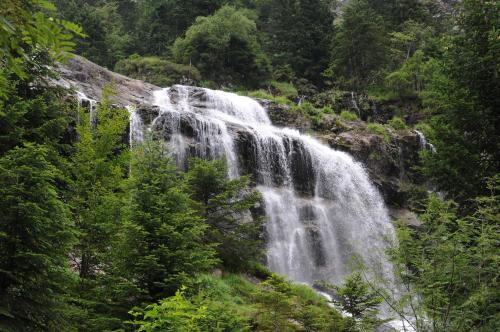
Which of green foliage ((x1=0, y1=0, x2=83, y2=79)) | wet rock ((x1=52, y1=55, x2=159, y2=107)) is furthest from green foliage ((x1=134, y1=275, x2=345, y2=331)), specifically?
wet rock ((x1=52, y1=55, x2=159, y2=107))

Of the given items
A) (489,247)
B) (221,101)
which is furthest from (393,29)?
(489,247)

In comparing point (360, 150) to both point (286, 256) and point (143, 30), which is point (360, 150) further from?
point (143, 30)

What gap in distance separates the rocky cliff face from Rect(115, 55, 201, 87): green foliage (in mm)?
6425

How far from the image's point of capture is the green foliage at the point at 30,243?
6406 millimetres

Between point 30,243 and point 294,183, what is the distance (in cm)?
1907

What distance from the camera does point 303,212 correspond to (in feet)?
76.7

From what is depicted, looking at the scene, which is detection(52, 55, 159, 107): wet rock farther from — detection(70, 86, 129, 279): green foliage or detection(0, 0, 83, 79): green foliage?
detection(0, 0, 83, 79): green foliage

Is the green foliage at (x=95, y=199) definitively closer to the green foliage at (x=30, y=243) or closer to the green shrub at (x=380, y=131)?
the green foliage at (x=30, y=243)

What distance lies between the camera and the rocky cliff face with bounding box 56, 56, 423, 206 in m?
23.2

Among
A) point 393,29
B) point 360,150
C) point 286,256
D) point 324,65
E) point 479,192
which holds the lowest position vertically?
point 286,256

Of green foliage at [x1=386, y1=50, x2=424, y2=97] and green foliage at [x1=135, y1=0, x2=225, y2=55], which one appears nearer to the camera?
green foliage at [x1=386, y1=50, x2=424, y2=97]

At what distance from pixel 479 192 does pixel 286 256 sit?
35.0 feet

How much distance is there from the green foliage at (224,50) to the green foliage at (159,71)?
1.80 meters

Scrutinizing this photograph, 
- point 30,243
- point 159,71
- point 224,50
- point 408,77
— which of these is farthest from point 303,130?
point 30,243
